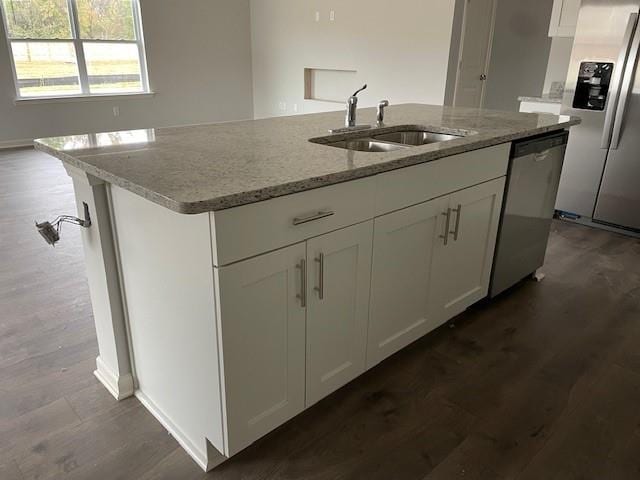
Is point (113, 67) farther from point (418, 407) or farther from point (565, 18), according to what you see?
point (418, 407)

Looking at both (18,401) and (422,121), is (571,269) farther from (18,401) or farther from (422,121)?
(18,401)

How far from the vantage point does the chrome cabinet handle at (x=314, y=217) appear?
1388 millimetres

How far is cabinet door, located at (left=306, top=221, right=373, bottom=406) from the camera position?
153 cm

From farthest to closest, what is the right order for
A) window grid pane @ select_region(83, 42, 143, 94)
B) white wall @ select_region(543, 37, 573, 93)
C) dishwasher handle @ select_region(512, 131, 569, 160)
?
window grid pane @ select_region(83, 42, 143, 94) → white wall @ select_region(543, 37, 573, 93) → dishwasher handle @ select_region(512, 131, 569, 160)

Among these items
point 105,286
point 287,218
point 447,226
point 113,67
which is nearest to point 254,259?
point 287,218

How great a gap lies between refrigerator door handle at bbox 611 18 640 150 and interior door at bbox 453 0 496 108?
2.45 meters

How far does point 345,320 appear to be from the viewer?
1702 millimetres

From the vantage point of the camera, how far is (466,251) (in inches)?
88.2

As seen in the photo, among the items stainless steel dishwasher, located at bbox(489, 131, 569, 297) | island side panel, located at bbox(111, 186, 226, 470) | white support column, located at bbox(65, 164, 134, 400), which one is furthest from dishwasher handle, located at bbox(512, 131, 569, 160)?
white support column, located at bbox(65, 164, 134, 400)

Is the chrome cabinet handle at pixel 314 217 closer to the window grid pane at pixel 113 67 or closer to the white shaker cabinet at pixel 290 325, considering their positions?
the white shaker cabinet at pixel 290 325

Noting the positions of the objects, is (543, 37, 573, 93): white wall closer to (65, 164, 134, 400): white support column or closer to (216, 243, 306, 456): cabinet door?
(216, 243, 306, 456): cabinet door

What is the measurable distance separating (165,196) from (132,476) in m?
0.93

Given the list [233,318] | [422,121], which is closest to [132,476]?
[233,318]

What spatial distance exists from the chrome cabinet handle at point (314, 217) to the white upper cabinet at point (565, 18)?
3.63 m
